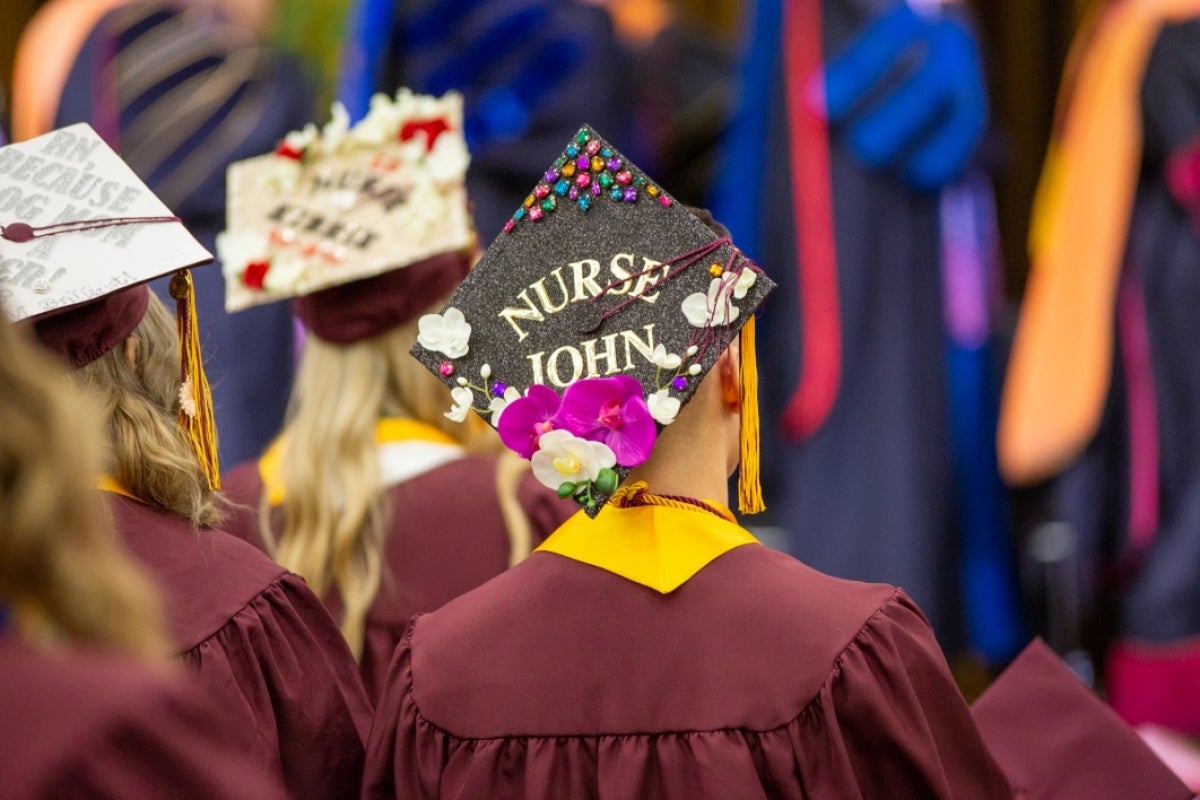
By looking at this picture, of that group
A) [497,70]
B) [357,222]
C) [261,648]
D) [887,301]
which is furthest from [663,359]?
[497,70]

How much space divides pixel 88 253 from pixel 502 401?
49 centimetres

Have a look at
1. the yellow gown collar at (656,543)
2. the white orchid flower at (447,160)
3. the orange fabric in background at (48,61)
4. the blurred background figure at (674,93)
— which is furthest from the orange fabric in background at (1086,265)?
the orange fabric in background at (48,61)

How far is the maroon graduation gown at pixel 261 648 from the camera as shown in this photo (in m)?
1.65

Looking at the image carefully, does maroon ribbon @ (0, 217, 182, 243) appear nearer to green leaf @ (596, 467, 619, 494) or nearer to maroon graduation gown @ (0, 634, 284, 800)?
green leaf @ (596, 467, 619, 494)

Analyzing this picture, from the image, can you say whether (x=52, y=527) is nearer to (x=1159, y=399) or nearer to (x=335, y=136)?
(x=335, y=136)

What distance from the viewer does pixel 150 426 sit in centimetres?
173

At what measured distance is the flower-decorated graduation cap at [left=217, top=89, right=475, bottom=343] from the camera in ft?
7.88

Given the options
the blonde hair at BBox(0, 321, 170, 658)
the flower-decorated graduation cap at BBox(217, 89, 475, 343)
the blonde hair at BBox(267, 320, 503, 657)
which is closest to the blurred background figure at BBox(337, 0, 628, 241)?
the flower-decorated graduation cap at BBox(217, 89, 475, 343)

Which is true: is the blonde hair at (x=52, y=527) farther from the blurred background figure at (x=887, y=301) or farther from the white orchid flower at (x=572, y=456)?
the blurred background figure at (x=887, y=301)

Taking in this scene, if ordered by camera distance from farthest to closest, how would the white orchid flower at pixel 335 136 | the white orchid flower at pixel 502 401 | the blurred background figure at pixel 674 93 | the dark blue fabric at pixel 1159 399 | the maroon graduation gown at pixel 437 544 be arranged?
the blurred background figure at pixel 674 93 → the dark blue fabric at pixel 1159 399 → the white orchid flower at pixel 335 136 → the maroon graduation gown at pixel 437 544 → the white orchid flower at pixel 502 401

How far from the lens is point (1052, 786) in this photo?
183 cm

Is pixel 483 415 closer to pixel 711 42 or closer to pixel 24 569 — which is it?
pixel 24 569

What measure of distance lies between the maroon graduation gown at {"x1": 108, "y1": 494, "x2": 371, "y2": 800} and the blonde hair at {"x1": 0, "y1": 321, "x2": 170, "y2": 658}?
2.11ft

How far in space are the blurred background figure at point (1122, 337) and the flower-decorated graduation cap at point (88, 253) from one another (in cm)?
190
